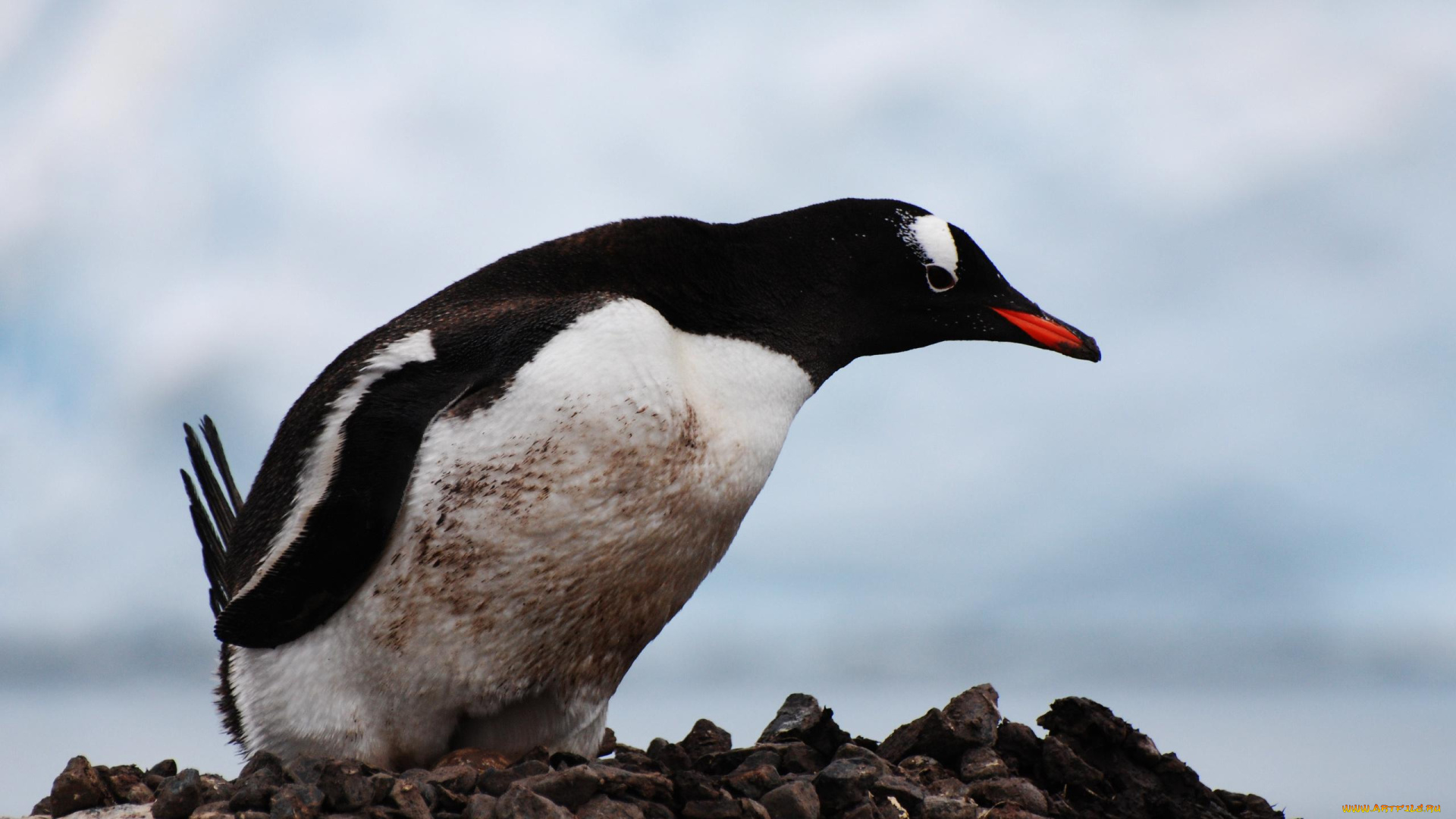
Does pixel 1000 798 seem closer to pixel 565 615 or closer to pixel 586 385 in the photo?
pixel 565 615

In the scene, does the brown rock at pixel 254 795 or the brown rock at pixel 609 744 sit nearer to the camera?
the brown rock at pixel 254 795

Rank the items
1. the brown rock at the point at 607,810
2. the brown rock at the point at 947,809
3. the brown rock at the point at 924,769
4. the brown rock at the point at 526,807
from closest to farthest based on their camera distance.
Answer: the brown rock at the point at 526,807 < the brown rock at the point at 607,810 < the brown rock at the point at 947,809 < the brown rock at the point at 924,769

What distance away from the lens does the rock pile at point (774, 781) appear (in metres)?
2.57

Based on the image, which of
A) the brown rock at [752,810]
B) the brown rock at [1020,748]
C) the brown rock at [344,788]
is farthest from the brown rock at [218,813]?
the brown rock at [1020,748]

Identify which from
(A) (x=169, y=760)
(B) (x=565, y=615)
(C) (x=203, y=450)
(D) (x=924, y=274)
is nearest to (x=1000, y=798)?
(B) (x=565, y=615)

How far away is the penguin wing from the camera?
291 cm

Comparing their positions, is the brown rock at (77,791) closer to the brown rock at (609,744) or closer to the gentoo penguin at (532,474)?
the gentoo penguin at (532,474)

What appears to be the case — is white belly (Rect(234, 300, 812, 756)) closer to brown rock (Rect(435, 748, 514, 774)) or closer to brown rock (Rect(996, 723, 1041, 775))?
brown rock (Rect(435, 748, 514, 774))

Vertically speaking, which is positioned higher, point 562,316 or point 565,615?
point 562,316

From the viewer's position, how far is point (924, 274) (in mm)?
3471

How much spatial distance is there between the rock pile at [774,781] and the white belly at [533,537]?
0.77 feet

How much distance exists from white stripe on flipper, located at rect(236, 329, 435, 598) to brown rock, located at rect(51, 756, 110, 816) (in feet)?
2.07

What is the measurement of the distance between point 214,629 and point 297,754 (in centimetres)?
37

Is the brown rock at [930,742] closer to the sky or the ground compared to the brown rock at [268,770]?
closer to the sky
